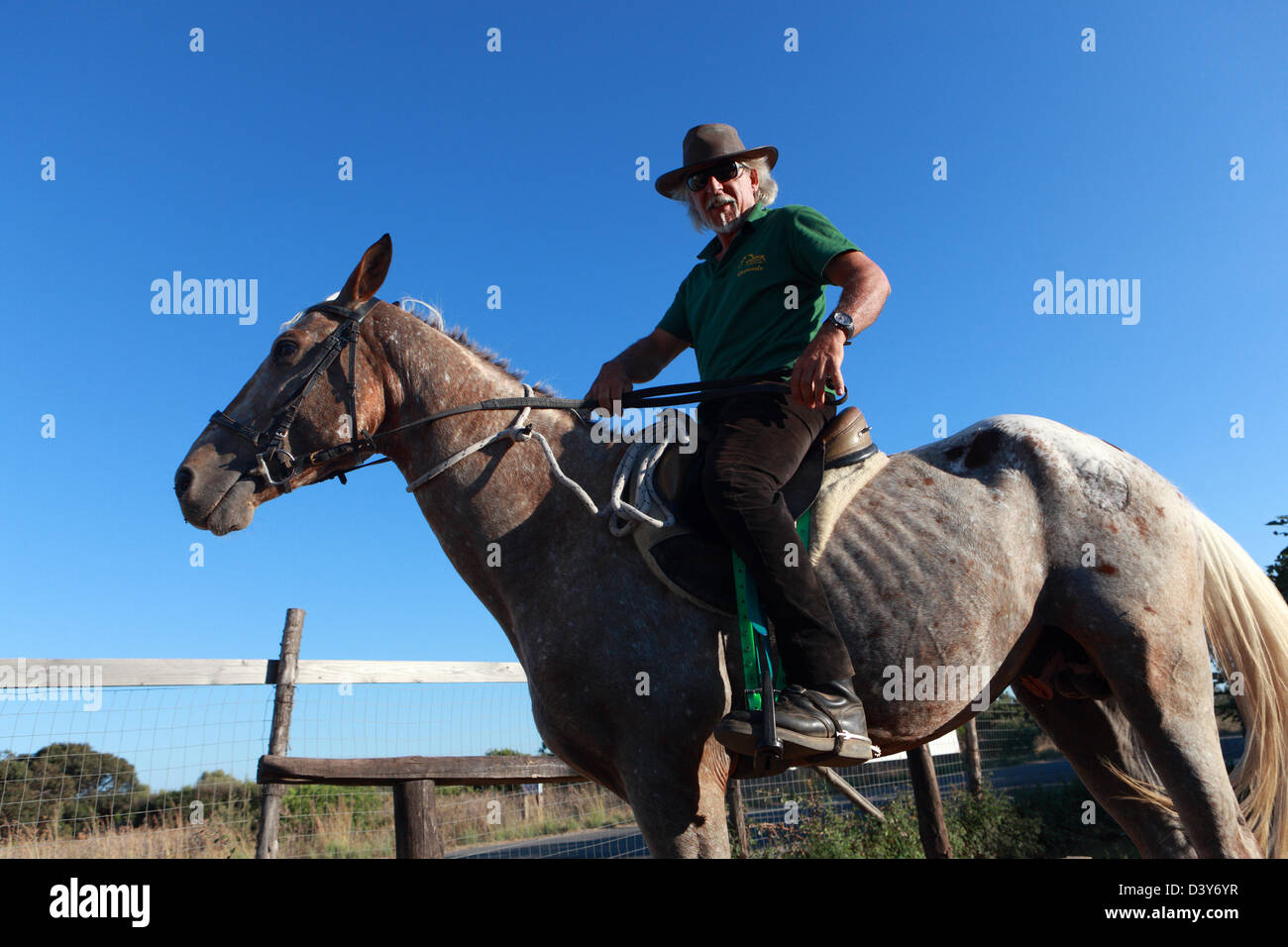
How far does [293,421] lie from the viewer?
3.11m

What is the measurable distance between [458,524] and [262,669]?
3.78 m

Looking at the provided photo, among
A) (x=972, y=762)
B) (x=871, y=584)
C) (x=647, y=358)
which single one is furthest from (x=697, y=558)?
(x=972, y=762)

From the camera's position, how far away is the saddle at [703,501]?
2.67 m

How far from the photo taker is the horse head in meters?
2.99

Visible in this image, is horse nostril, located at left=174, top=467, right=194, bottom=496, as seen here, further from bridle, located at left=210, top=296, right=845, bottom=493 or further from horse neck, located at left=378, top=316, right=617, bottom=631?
horse neck, located at left=378, top=316, right=617, bottom=631

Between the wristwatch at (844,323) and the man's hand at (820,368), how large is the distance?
0.02 m

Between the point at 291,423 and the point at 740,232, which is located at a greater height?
the point at 740,232

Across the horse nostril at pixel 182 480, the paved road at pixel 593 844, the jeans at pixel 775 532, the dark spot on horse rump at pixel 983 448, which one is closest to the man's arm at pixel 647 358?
the jeans at pixel 775 532

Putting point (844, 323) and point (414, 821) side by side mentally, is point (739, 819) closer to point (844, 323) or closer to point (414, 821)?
point (414, 821)

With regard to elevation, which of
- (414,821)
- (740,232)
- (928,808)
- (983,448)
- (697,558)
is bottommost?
(928,808)

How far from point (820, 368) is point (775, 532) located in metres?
0.58

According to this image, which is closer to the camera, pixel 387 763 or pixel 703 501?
pixel 703 501

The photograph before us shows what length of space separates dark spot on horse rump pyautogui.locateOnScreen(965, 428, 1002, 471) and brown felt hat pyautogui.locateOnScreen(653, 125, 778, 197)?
1508mm

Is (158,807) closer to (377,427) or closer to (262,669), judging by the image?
(262,669)
